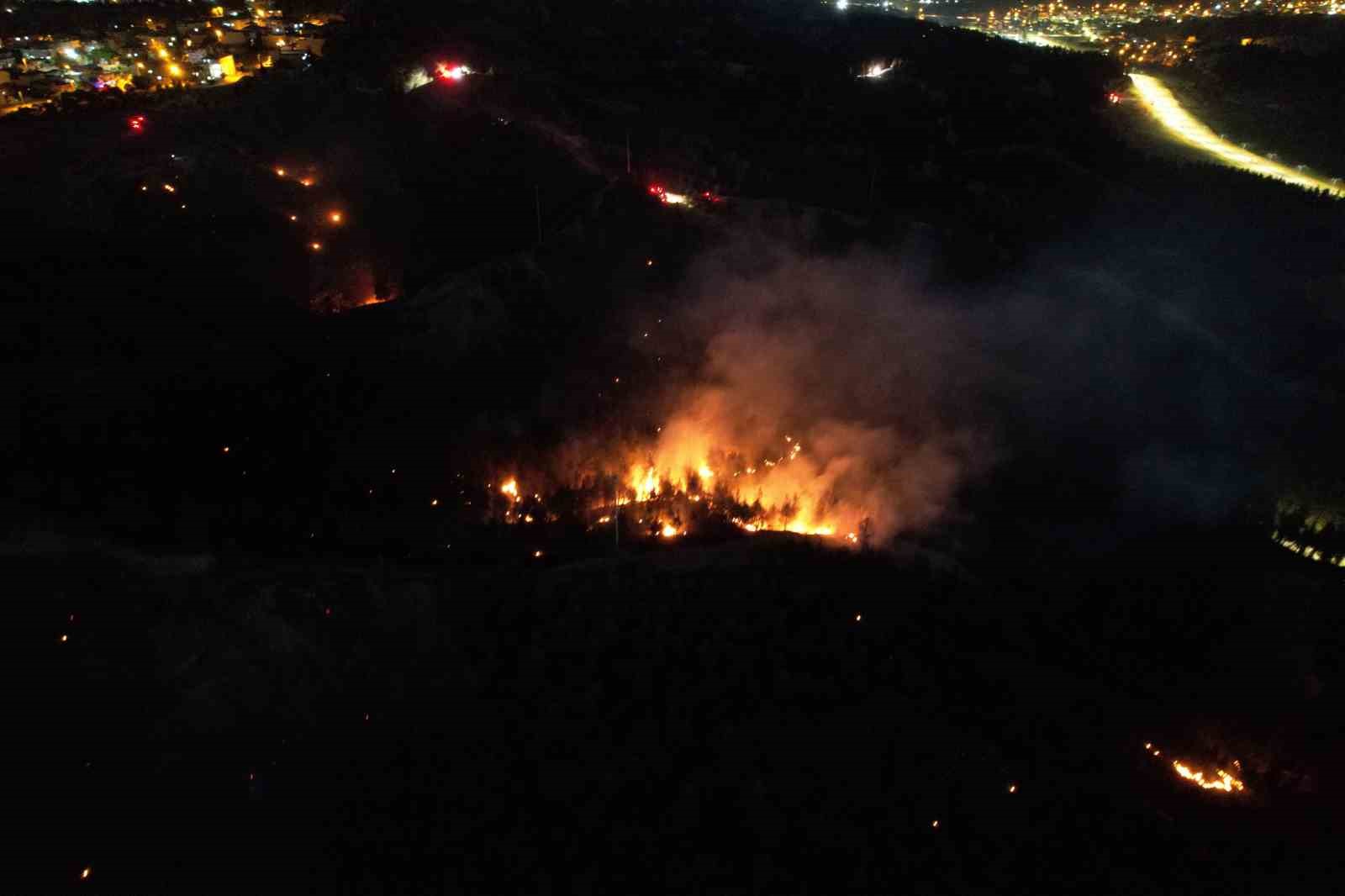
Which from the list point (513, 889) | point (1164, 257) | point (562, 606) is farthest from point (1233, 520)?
point (513, 889)

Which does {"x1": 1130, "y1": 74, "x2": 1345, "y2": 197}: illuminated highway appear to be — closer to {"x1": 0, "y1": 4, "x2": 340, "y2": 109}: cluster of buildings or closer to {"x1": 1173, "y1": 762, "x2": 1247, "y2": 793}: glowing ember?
{"x1": 1173, "y1": 762, "x2": 1247, "y2": 793}: glowing ember

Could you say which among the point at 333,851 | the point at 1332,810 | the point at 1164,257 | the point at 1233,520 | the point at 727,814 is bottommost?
the point at 333,851

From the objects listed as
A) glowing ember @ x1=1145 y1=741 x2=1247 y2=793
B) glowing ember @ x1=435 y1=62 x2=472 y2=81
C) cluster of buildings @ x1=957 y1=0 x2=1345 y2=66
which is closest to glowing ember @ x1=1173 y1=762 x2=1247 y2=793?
glowing ember @ x1=1145 y1=741 x2=1247 y2=793

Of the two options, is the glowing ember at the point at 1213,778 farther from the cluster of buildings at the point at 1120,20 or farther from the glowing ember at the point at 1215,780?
the cluster of buildings at the point at 1120,20

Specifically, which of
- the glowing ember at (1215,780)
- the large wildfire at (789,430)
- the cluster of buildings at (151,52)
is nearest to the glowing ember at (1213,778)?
the glowing ember at (1215,780)

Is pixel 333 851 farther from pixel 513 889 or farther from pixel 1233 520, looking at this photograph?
pixel 1233 520

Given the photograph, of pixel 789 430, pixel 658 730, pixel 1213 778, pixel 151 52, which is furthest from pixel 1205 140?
pixel 151 52
